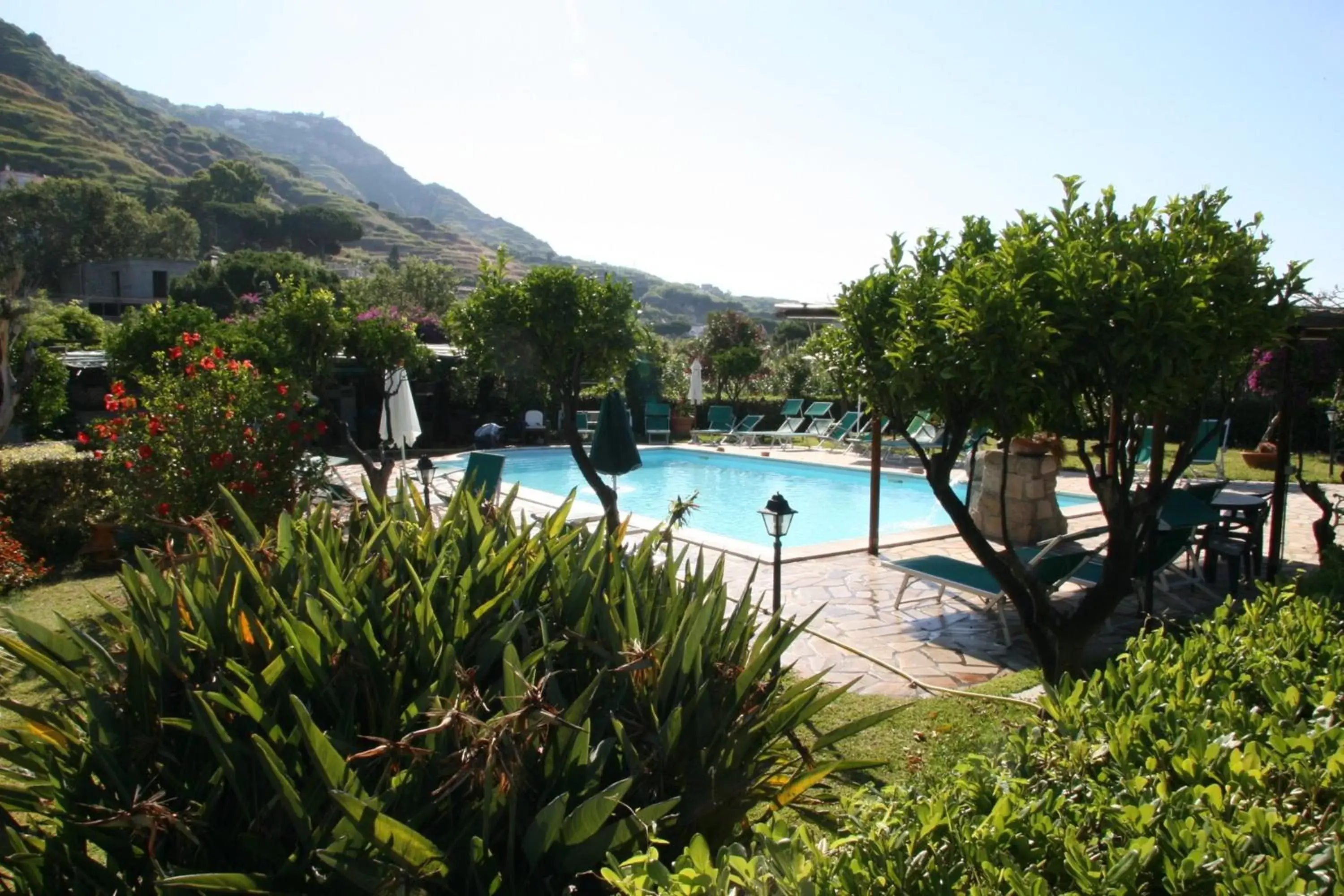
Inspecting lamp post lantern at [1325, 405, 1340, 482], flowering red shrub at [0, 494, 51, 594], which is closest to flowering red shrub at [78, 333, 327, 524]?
flowering red shrub at [0, 494, 51, 594]

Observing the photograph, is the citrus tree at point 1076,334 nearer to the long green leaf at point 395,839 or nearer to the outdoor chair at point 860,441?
the long green leaf at point 395,839

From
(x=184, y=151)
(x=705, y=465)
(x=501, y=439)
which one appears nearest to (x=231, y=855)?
(x=705, y=465)

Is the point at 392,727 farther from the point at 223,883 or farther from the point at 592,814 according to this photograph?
the point at 592,814

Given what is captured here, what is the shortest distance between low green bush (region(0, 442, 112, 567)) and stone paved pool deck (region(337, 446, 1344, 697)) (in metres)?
6.54

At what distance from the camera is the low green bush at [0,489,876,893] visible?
191 centimetres

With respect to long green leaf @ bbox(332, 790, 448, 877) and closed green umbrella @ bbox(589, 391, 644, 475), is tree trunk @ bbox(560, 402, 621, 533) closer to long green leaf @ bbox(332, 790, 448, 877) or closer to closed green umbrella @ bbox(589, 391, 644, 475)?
closed green umbrella @ bbox(589, 391, 644, 475)

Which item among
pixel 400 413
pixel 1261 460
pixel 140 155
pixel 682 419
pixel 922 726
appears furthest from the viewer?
pixel 140 155

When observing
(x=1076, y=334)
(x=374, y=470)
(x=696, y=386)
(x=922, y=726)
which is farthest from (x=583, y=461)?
(x=696, y=386)

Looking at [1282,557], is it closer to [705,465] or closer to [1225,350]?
[1225,350]

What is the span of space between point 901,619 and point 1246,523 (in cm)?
343

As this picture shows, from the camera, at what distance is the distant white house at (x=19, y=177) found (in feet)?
230

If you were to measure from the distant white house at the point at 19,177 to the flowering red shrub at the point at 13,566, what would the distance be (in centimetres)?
7518

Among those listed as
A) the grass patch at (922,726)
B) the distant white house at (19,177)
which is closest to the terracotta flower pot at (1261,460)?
the grass patch at (922,726)

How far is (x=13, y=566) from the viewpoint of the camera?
25.5ft
